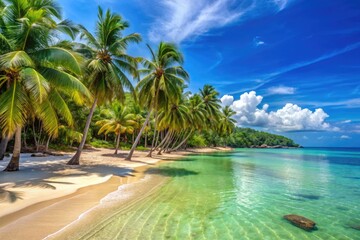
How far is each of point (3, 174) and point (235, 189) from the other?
1047 cm

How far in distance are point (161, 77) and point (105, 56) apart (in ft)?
18.7

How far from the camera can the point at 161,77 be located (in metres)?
20.5

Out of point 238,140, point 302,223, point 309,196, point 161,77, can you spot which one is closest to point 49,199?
point 302,223

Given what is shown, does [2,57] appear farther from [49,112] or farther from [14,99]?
[49,112]

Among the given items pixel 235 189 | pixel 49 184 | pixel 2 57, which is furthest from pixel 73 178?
pixel 235 189

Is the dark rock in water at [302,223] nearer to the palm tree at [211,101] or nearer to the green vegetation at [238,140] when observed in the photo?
the palm tree at [211,101]

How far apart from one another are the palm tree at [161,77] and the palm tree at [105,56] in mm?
4447

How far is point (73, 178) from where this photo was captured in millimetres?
10945

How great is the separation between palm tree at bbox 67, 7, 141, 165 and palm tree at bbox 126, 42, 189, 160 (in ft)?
14.6

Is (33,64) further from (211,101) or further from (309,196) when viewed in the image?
(211,101)

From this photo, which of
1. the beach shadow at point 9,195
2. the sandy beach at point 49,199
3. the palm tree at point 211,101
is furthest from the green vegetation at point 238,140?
the beach shadow at point 9,195

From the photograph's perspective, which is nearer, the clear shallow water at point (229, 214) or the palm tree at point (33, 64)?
the clear shallow water at point (229, 214)

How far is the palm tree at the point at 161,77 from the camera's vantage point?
20.7 meters

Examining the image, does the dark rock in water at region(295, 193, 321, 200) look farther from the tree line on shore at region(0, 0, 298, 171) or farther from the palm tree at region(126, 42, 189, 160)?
the palm tree at region(126, 42, 189, 160)
